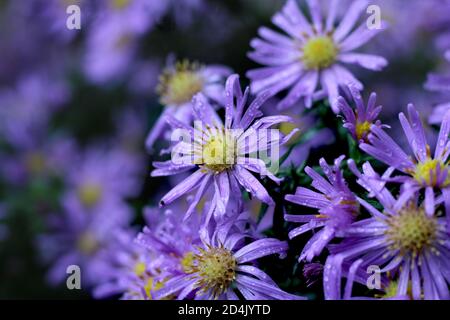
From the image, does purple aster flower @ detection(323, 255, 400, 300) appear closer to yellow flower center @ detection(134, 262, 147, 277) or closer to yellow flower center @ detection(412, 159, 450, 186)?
yellow flower center @ detection(412, 159, 450, 186)

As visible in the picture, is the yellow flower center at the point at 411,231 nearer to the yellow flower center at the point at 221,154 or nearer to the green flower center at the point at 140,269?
the yellow flower center at the point at 221,154

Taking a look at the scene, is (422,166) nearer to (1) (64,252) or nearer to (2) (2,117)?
(1) (64,252)

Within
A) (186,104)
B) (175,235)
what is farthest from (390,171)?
(186,104)

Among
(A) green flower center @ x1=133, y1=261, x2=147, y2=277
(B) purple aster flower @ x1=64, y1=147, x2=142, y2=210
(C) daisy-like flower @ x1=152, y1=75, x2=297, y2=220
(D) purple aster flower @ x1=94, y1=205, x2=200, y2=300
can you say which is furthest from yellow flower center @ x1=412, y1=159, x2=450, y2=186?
(B) purple aster flower @ x1=64, y1=147, x2=142, y2=210

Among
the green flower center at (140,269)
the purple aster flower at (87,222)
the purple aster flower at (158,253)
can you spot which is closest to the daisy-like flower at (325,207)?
the purple aster flower at (158,253)

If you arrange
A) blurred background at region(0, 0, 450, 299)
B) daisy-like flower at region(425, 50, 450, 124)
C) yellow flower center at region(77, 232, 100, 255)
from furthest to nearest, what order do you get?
yellow flower center at region(77, 232, 100, 255), blurred background at region(0, 0, 450, 299), daisy-like flower at region(425, 50, 450, 124)
